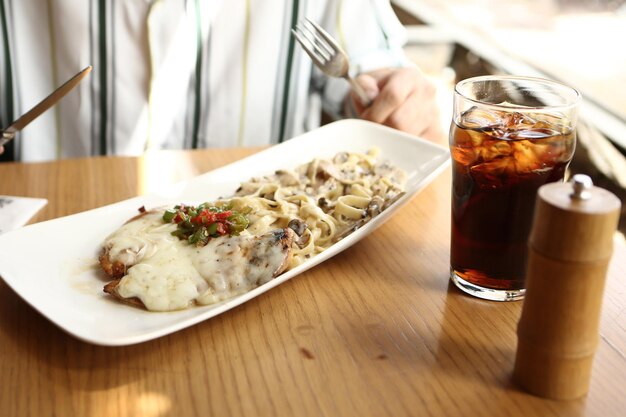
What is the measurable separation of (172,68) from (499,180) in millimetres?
1559

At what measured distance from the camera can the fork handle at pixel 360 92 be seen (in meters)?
1.92

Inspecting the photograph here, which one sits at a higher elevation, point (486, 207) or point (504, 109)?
point (504, 109)

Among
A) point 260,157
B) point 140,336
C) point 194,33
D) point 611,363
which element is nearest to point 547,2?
point 194,33

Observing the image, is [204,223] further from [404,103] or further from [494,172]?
[404,103]

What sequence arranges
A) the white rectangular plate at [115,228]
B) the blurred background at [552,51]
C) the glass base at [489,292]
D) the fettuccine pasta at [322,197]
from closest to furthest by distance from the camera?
1. the white rectangular plate at [115,228]
2. the glass base at [489,292]
3. the fettuccine pasta at [322,197]
4. the blurred background at [552,51]

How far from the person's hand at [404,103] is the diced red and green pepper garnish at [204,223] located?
80cm

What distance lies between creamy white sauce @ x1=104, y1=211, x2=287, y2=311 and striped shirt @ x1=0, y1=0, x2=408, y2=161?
4.11 feet

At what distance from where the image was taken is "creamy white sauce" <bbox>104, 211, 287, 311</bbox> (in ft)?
3.62

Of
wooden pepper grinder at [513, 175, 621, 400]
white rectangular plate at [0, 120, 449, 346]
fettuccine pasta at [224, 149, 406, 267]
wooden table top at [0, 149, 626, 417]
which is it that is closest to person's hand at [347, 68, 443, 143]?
white rectangular plate at [0, 120, 449, 346]

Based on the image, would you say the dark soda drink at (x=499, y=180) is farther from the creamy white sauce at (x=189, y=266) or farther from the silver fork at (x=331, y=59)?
the silver fork at (x=331, y=59)

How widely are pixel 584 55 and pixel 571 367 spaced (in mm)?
2345

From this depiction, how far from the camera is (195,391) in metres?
0.97

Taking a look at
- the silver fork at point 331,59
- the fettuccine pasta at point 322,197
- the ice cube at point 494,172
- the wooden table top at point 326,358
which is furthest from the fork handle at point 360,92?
the ice cube at point 494,172

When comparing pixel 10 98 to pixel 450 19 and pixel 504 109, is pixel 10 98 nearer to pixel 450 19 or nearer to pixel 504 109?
pixel 504 109
